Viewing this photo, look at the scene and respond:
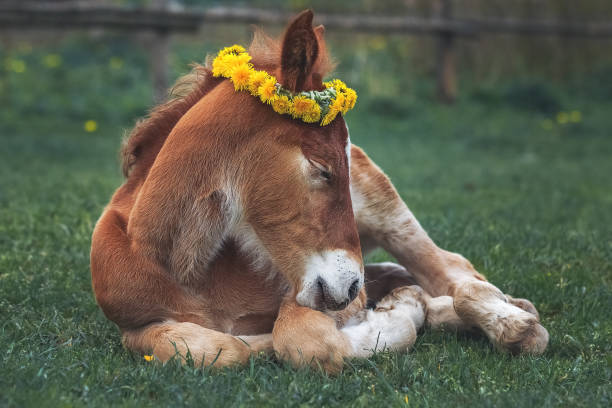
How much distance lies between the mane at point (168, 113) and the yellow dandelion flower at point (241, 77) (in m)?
0.21

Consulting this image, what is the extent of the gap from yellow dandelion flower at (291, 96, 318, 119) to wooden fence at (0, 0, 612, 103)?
7097 mm

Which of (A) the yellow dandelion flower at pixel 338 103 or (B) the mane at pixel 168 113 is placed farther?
(B) the mane at pixel 168 113

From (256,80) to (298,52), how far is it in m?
0.22

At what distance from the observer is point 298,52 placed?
306cm

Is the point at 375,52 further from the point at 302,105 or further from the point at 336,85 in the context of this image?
the point at 302,105

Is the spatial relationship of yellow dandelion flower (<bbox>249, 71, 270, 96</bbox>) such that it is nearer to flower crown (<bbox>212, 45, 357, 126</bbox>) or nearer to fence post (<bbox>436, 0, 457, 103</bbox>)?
flower crown (<bbox>212, 45, 357, 126</bbox>)

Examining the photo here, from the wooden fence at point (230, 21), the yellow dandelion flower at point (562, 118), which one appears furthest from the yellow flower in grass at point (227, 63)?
the yellow dandelion flower at point (562, 118)

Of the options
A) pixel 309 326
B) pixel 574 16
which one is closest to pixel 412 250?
pixel 309 326

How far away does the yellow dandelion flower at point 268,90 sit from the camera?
3.11 meters

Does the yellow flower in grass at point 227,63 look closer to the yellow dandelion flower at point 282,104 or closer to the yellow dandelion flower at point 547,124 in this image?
the yellow dandelion flower at point 282,104

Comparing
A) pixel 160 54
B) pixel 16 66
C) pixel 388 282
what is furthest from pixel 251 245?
pixel 16 66

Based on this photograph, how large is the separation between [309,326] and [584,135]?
11.1 m

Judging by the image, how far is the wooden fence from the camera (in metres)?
11.2

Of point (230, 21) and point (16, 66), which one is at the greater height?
point (230, 21)
